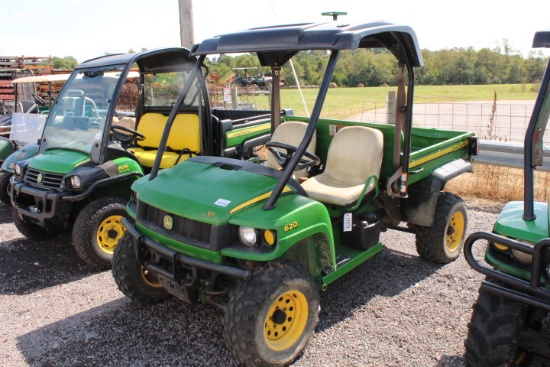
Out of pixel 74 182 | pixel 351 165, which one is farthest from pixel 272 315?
pixel 74 182

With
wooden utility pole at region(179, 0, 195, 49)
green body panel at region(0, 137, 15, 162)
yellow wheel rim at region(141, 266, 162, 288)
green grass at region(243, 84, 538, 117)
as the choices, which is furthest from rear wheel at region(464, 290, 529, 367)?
green grass at region(243, 84, 538, 117)

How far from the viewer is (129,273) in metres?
3.64

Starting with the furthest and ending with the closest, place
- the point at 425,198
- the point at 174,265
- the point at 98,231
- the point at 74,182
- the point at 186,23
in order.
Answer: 1. the point at 186,23
2. the point at 98,231
3. the point at 74,182
4. the point at 425,198
5. the point at 174,265

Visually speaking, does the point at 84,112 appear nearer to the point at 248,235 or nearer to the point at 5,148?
the point at 5,148

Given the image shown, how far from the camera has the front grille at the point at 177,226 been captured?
3.07m

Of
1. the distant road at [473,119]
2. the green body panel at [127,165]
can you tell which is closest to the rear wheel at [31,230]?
the green body panel at [127,165]

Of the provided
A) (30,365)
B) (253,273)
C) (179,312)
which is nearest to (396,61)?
(253,273)

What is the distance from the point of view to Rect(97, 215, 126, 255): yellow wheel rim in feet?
15.6

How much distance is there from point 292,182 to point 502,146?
4.03m

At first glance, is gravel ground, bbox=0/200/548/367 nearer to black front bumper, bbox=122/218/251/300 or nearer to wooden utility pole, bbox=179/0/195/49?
black front bumper, bbox=122/218/251/300

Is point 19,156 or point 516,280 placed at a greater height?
point 19,156

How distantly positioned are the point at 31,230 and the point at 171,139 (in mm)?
1839

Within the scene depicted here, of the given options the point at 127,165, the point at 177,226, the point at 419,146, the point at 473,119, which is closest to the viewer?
the point at 177,226

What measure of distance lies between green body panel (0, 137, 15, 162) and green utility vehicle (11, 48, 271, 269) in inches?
92.1
